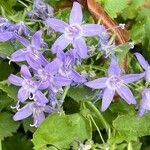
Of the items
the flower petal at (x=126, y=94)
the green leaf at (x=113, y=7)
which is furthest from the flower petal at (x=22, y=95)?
the green leaf at (x=113, y=7)

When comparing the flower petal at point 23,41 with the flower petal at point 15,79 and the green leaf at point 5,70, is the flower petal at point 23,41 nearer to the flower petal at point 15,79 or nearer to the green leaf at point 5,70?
the flower petal at point 15,79

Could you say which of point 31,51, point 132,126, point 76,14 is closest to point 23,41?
point 31,51

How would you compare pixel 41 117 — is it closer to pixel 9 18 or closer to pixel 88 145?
pixel 88 145

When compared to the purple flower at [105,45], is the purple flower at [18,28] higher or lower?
higher

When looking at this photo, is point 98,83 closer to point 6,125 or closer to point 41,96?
point 41,96

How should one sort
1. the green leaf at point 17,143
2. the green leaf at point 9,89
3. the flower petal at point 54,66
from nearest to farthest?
1. the flower petal at point 54,66
2. the green leaf at point 9,89
3. the green leaf at point 17,143

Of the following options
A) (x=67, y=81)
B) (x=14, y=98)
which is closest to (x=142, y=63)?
(x=67, y=81)
